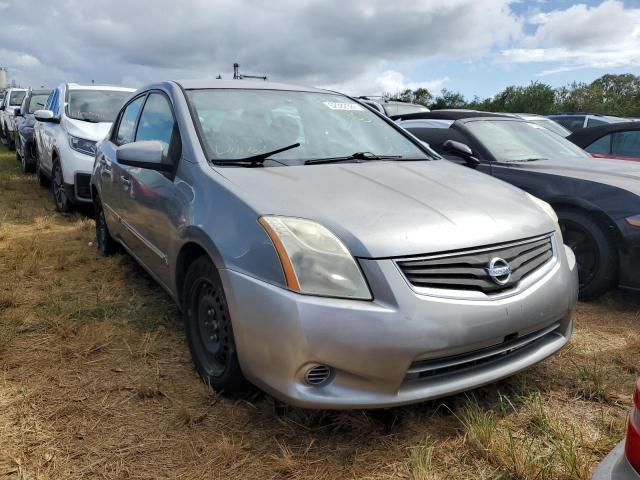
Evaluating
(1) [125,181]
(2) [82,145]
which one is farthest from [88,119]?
(1) [125,181]

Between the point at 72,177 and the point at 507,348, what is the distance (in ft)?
17.2

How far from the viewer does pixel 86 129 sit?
6242mm

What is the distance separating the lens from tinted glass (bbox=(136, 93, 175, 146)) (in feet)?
10.2

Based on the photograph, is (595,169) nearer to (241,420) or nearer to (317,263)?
(317,263)

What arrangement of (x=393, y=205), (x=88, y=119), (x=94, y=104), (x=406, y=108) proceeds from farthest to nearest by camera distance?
(x=406, y=108), (x=94, y=104), (x=88, y=119), (x=393, y=205)

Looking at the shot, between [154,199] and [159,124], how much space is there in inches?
22.9

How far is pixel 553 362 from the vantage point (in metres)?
2.88

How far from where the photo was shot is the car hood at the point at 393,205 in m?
2.05

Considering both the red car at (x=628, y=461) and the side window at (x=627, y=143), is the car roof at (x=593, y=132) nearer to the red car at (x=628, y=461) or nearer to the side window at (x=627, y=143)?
the side window at (x=627, y=143)

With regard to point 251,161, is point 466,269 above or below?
below

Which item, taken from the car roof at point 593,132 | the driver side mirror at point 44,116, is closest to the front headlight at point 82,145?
the driver side mirror at point 44,116

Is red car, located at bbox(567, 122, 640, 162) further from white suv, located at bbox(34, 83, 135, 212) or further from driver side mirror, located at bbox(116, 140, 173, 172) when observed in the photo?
white suv, located at bbox(34, 83, 135, 212)

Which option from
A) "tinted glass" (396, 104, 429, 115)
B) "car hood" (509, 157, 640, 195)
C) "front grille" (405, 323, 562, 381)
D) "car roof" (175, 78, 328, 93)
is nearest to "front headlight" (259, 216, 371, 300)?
"front grille" (405, 323, 562, 381)

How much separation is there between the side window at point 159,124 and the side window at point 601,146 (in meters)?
4.63
